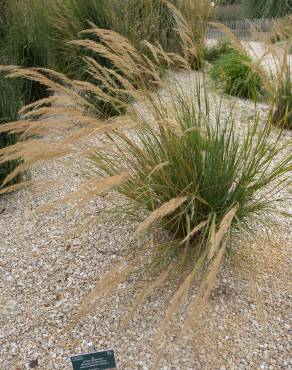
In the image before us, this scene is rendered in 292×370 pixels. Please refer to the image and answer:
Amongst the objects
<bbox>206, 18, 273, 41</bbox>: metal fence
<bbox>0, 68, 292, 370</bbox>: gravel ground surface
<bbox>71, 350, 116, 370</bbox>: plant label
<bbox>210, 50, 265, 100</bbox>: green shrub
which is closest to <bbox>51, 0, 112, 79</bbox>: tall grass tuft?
<bbox>206, 18, 273, 41</bbox>: metal fence

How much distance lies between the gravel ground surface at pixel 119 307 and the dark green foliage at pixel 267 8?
14.2 m

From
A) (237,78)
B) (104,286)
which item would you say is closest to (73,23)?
(237,78)

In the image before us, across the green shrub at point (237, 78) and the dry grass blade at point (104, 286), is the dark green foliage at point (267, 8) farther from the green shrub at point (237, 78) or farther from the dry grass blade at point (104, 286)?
the dry grass blade at point (104, 286)

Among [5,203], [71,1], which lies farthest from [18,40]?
[5,203]

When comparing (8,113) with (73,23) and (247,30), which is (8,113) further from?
(247,30)

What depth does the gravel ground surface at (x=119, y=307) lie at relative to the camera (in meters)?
1.75

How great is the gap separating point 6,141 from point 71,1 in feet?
6.91

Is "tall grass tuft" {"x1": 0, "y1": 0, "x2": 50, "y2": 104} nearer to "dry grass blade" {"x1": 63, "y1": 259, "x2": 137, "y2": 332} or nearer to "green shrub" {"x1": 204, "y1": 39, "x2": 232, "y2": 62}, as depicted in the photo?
"dry grass blade" {"x1": 63, "y1": 259, "x2": 137, "y2": 332}

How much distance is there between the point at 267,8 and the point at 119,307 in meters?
15.9

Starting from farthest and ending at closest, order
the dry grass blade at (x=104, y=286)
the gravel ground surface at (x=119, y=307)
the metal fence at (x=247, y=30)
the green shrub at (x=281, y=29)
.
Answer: the metal fence at (x=247, y=30), the green shrub at (x=281, y=29), the gravel ground surface at (x=119, y=307), the dry grass blade at (x=104, y=286)

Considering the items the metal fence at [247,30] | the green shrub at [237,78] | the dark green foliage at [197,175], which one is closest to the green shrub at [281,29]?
the metal fence at [247,30]

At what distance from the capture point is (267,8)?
15.4 metres

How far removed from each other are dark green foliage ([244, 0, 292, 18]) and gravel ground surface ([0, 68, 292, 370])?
1425 centimetres

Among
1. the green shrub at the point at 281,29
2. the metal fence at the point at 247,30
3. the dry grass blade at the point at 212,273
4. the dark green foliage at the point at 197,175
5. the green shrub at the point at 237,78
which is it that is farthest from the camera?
the green shrub at the point at 237,78
